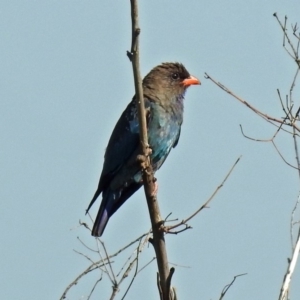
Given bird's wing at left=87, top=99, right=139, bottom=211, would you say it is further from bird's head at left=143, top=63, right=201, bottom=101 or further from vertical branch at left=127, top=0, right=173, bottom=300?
vertical branch at left=127, top=0, right=173, bottom=300

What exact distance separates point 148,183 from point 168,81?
2.83 metres

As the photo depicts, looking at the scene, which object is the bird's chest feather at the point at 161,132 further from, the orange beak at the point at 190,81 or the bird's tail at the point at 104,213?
the orange beak at the point at 190,81

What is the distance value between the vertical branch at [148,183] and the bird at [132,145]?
1.72 meters

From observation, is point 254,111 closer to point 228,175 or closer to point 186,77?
point 228,175

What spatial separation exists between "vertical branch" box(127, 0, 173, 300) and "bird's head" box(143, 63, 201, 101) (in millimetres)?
2306

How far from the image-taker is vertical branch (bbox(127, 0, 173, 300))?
16.6ft

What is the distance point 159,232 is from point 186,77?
3383mm

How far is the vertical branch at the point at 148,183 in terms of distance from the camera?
507 cm

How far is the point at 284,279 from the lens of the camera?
4.71m

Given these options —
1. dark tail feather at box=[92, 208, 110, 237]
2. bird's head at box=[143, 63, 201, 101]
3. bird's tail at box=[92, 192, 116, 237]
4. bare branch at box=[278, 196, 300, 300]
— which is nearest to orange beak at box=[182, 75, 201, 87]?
bird's head at box=[143, 63, 201, 101]

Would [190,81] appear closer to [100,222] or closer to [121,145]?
[121,145]

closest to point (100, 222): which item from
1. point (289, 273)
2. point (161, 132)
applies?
point (161, 132)

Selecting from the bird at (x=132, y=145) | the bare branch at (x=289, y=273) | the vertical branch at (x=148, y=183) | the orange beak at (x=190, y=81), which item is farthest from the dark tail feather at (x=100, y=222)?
the bare branch at (x=289, y=273)

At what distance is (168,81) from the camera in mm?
8445
